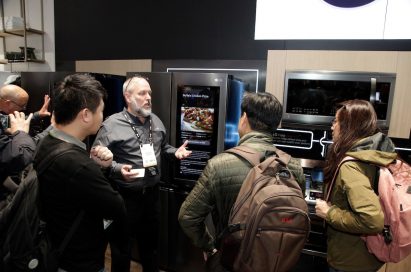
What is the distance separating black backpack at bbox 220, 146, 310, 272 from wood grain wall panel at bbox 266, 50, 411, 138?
1169 millimetres

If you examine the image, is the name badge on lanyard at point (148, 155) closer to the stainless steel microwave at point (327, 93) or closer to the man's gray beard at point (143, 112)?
the man's gray beard at point (143, 112)

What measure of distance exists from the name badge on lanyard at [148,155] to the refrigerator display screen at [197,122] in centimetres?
38

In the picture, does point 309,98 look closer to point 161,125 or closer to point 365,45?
point 365,45

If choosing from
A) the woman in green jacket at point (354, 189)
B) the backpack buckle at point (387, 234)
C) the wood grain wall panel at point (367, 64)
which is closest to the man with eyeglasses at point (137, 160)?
the wood grain wall panel at point (367, 64)

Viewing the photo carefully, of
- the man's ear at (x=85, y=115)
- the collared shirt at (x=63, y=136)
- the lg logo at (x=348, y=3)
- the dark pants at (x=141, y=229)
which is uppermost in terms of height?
the lg logo at (x=348, y=3)

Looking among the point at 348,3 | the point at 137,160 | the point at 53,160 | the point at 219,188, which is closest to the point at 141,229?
the point at 137,160

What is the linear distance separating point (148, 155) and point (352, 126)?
1.30 m

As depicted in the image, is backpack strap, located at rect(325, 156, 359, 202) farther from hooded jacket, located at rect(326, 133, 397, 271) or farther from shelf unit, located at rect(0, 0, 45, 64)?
shelf unit, located at rect(0, 0, 45, 64)

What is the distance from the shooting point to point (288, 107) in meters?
2.19

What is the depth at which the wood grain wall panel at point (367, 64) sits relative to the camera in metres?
1.97

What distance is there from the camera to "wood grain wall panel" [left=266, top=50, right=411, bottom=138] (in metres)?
1.97

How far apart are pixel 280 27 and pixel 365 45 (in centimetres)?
85

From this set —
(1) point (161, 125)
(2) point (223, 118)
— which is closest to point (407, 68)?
(2) point (223, 118)

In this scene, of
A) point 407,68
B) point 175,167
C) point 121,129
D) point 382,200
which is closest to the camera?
point 382,200
